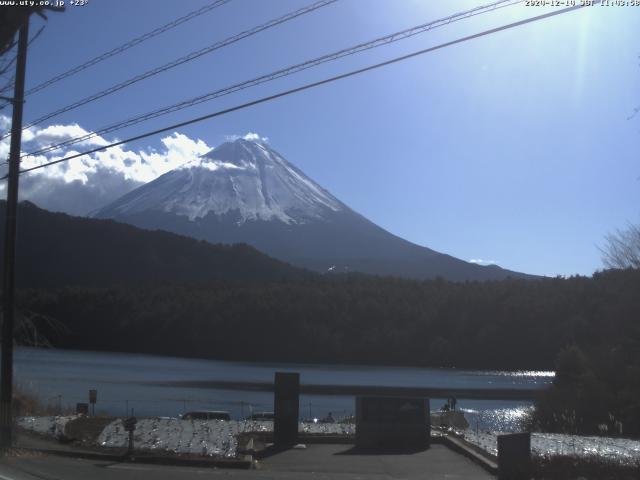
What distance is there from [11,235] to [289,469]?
766 cm

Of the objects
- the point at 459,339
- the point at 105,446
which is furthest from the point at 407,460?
the point at 459,339

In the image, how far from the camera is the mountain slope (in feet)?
406

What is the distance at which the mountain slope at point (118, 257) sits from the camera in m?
124

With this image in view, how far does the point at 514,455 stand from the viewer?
41.1 ft

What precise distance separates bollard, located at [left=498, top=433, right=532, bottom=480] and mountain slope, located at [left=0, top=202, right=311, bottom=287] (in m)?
112

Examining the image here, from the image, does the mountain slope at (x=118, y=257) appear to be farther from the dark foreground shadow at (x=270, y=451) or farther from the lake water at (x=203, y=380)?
the dark foreground shadow at (x=270, y=451)

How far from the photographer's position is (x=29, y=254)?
394 ft

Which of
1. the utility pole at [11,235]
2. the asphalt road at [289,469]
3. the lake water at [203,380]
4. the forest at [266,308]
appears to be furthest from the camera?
the forest at [266,308]

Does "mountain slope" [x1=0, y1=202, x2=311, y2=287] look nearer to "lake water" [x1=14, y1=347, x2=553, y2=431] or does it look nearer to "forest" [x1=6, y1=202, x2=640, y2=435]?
"forest" [x1=6, y1=202, x2=640, y2=435]

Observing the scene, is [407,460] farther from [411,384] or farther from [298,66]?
[411,384]

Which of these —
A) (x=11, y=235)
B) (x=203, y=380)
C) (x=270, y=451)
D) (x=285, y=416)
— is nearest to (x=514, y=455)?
(x=270, y=451)

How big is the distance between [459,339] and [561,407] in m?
61.1

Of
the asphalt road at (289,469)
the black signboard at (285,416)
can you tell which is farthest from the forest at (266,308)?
the asphalt road at (289,469)

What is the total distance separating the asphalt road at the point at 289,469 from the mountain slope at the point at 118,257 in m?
108
